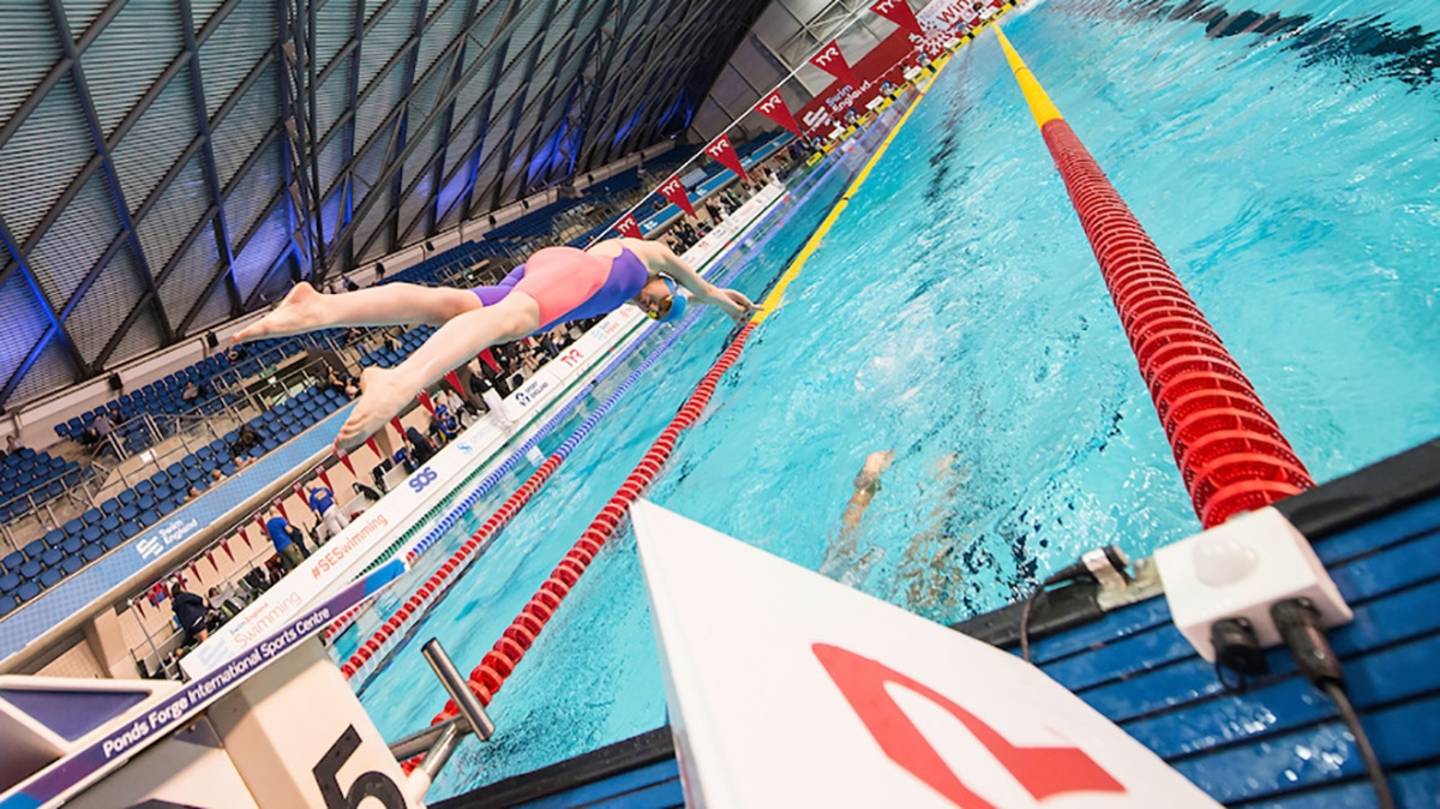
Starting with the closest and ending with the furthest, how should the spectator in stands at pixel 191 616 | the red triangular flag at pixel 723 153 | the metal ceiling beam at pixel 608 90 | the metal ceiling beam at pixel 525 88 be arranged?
the spectator in stands at pixel 191 616 → the red triangular flag at pixel 723 153 → the metal ceiling beam at pixel 525 88 → the metal ceiling beam at pixel 608 90

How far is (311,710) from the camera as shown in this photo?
2197 millimetres

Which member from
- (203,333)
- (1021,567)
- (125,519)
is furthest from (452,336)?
(203,333)

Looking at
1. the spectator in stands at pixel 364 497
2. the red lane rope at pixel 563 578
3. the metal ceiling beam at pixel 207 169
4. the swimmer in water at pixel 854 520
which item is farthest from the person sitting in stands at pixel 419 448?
the swimmer in water at pixel 854 520

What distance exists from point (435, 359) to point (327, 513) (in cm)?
850

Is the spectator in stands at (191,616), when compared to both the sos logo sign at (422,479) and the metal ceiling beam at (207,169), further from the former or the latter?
the metal ceiling beam at (207,169)

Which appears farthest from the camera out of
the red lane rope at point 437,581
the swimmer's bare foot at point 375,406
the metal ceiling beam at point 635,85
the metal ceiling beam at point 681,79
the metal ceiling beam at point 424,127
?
the metal ceiling beam at point 681,79

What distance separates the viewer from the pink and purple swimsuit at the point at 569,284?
3896 mm

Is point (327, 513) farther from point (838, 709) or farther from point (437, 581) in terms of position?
point (838, 709)

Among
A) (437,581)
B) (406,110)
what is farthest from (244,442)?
(406,110)

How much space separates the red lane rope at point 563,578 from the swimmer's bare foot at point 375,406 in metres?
1.10

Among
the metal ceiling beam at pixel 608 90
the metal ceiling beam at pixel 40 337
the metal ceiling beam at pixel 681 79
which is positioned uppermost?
the metal ceiling beam at pixel 681 79

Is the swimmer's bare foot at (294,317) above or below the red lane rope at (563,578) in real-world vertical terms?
above

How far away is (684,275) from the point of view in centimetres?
530

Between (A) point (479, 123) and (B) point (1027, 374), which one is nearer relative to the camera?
(B) point (1027, 374)
